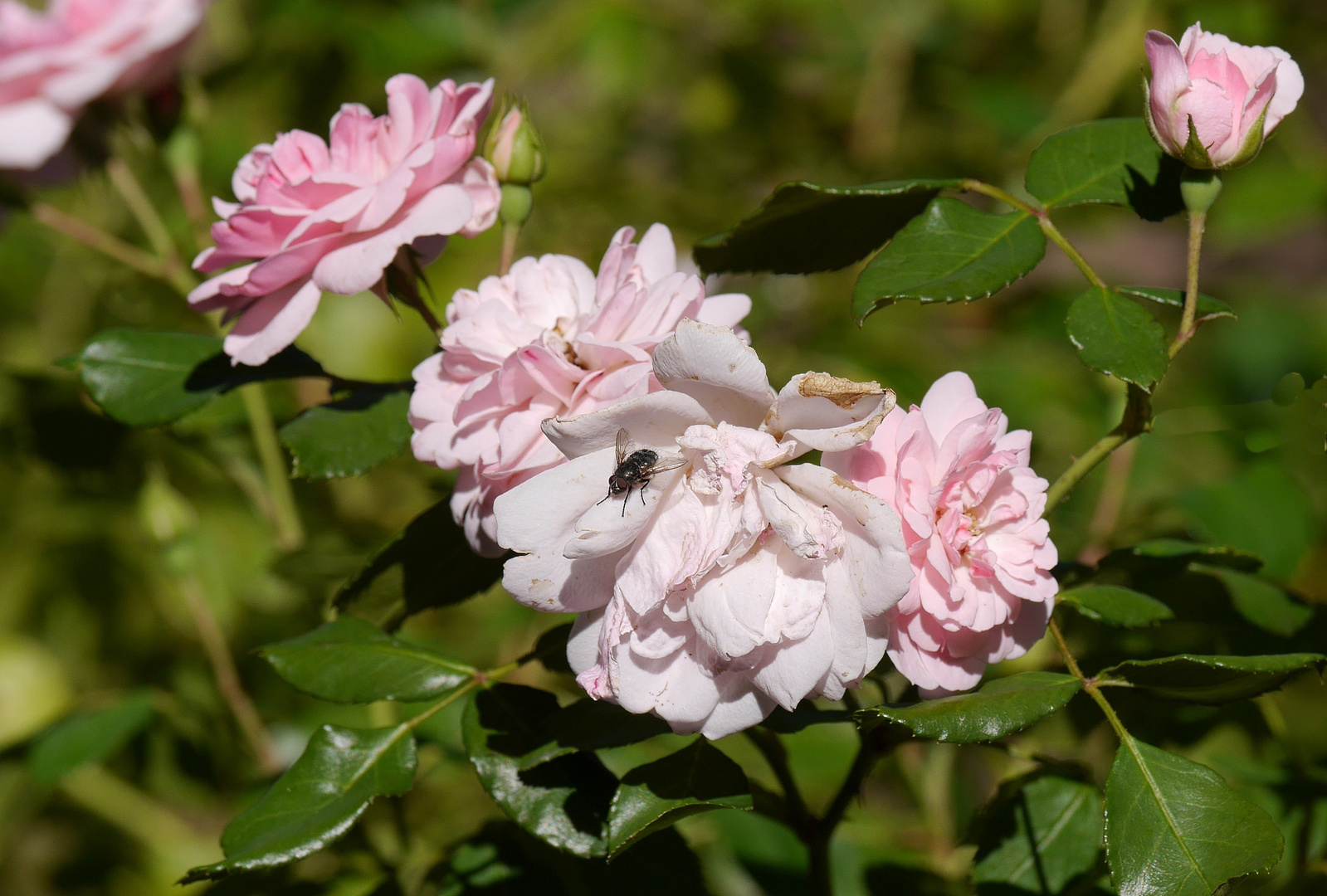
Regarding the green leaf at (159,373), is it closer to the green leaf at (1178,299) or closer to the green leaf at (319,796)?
the green leaf at (319,796)

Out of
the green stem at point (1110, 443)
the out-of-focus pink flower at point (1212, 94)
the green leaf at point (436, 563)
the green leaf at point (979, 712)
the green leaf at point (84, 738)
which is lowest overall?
the green leaf at point (84, 738)

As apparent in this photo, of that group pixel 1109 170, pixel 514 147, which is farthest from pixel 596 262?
pixel 1109 170

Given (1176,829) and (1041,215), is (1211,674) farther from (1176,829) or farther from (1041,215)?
(1041,215)

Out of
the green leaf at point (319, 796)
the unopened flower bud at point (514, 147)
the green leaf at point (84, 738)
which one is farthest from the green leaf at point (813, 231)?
the green leaf at point (84, 738)

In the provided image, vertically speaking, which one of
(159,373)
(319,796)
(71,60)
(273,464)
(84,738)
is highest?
(71,60)

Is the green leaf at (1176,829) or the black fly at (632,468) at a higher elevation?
the black fly at (632,468)

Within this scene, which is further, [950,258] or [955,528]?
[950,258]

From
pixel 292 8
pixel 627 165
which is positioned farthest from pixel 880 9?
pixel 292 8

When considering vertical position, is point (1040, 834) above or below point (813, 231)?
below

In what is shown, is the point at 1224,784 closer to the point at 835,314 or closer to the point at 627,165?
the point at 835,314
